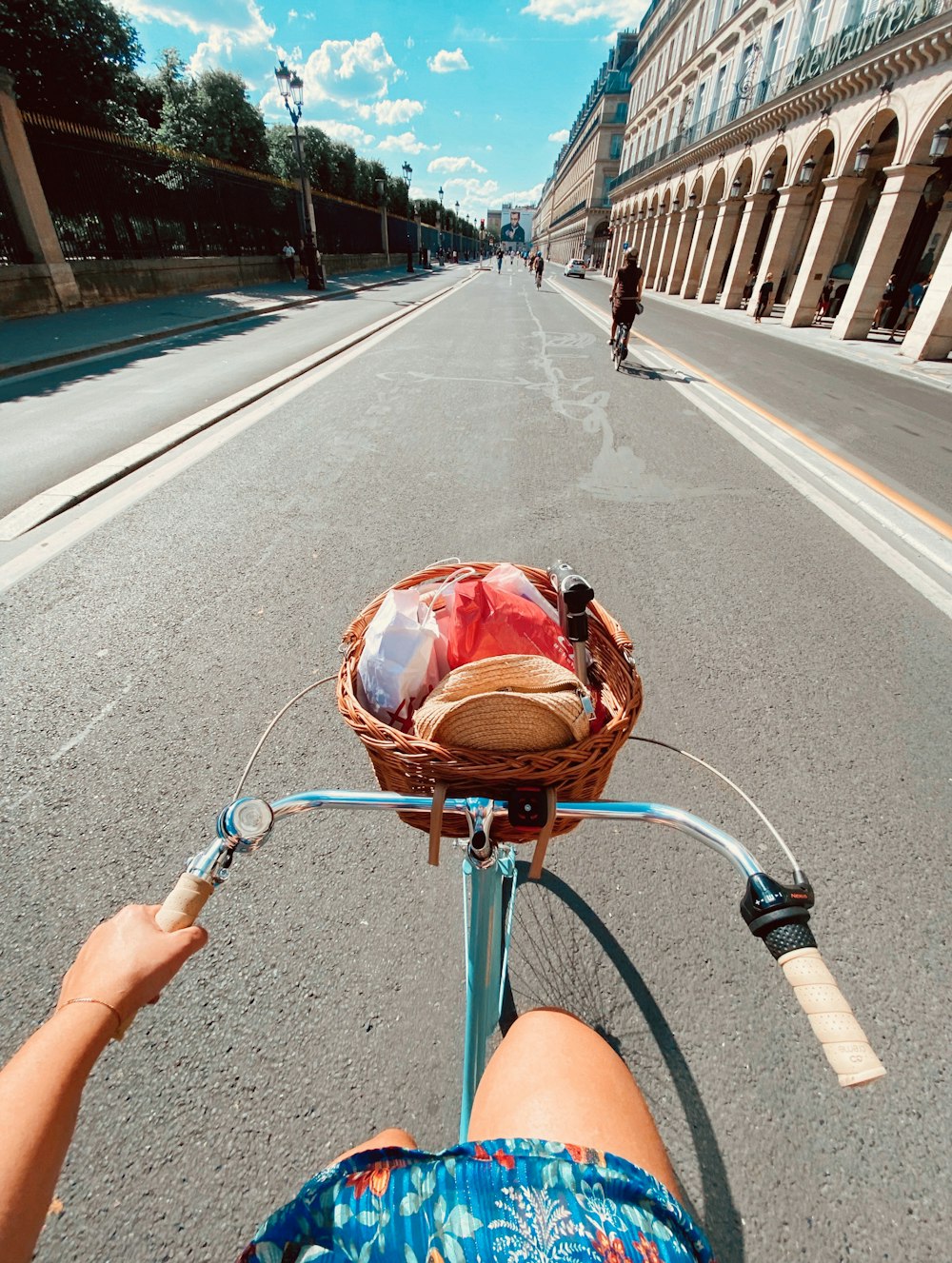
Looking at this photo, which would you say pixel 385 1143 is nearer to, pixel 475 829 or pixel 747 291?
pixel 475 829

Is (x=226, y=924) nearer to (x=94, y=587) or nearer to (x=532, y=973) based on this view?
(x=532, y=973)

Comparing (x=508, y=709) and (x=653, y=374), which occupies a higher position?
(x=508, y=709)

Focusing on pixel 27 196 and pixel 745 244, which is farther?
pixel 745 244

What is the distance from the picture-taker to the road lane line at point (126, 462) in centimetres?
431

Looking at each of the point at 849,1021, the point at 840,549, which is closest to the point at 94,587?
the point at 849,1021

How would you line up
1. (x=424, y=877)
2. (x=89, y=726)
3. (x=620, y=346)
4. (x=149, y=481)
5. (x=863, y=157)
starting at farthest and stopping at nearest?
(x=863, y=157), (x=620, y=346), (x=149, y=481), (x=89, y=726), (x=424, y=877)

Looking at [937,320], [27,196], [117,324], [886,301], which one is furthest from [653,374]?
[886,301]

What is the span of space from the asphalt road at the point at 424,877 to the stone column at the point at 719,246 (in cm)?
3370

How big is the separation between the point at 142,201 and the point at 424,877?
21.9 m

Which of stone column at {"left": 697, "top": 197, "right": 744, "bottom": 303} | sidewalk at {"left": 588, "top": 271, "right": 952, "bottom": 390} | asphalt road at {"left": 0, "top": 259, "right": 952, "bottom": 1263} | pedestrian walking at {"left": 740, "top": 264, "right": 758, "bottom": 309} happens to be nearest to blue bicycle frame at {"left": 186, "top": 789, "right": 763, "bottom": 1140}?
asphalt road at {"left": 0, "top": 259, "right": 952, "bottom": 1263}

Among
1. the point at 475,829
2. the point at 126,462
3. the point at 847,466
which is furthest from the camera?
the point at 847,466

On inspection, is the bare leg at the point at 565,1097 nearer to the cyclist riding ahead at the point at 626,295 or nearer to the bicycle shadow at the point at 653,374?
the bicycle shadow at the point at 653,374

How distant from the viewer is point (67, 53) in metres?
16.3

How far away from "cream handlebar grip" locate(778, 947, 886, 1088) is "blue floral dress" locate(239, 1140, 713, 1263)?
0.32m
